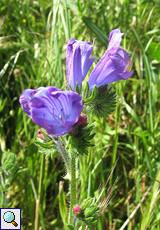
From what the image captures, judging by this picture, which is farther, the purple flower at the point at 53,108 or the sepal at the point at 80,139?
the sepal at the point at 80,139

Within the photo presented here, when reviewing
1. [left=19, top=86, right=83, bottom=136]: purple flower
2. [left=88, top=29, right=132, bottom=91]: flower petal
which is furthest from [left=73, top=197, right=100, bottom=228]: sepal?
[left=88, top=29, right=132, bottom=91]: flower petal

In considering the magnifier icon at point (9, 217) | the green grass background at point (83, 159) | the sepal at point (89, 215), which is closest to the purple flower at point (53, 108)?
the sepal at point (89, 215)

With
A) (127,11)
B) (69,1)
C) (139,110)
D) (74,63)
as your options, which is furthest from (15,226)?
(127,11)

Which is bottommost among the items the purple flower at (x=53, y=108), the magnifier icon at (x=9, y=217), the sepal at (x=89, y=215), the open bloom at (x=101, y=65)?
the magnifier icon at (x=9, y=217)

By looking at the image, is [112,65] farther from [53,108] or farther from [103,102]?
[53,108]

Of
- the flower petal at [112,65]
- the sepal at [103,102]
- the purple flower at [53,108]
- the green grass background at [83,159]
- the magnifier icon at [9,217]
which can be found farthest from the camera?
the green grass background at [83,159]

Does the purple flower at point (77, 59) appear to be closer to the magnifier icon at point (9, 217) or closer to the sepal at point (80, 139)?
the sepal at point (80, 139)

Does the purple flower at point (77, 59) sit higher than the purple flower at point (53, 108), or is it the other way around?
the purple flower at point (77, 59)
